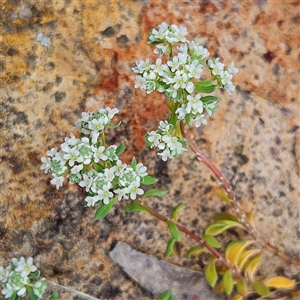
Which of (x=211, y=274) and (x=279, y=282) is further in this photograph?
(x=279, y=282)

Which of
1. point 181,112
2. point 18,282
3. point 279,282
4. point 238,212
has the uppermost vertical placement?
point 181,112

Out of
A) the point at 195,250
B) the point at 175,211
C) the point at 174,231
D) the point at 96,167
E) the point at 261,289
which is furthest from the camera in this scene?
the point at 261,289

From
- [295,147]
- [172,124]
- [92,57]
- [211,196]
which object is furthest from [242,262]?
[92,57]

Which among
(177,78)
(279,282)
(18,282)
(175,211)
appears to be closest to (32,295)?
(18,282)

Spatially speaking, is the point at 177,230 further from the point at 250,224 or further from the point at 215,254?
the point at 250,224

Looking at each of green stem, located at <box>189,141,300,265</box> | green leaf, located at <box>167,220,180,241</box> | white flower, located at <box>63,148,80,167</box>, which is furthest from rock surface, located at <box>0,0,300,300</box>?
white flower, located at <box>63,148,80,167</box>

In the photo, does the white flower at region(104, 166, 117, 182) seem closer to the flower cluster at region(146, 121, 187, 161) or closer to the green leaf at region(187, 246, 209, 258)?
the flower cluster at region(146, 121, 187, 161)

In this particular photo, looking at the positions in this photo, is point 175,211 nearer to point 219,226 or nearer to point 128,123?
point 219,226
